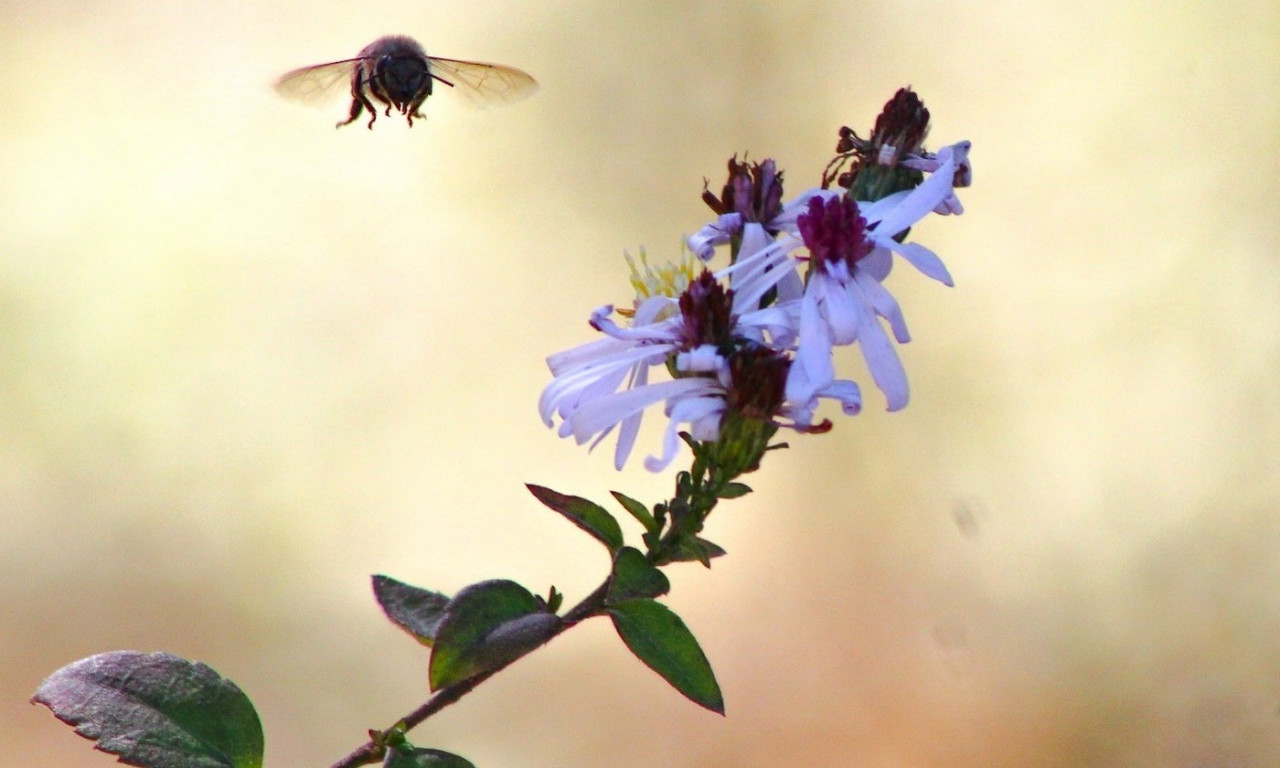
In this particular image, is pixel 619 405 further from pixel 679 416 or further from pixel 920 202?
pixel 920 202

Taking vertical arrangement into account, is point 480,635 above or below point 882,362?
below

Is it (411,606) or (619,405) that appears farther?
(411,606)

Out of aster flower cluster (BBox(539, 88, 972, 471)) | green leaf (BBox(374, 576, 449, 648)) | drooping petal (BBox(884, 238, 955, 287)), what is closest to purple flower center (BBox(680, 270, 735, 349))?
aster flower cluster (BBox(539, 88, 972, 471))

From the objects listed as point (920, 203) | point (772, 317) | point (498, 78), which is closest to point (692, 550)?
point (772, 317)

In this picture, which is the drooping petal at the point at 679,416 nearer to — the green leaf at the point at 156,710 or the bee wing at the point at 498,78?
the green leaf at the point at 156,710

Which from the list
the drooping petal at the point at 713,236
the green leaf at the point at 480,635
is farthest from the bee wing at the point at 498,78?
the green leaf at the point at 480,635

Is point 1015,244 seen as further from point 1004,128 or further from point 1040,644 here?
point 1040,644

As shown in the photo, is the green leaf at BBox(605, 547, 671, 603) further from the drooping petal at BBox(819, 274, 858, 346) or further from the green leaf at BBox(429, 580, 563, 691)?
the drooping petal at BBox(819, 274, 858, 346)

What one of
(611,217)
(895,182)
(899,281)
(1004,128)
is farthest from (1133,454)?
(895,182)
